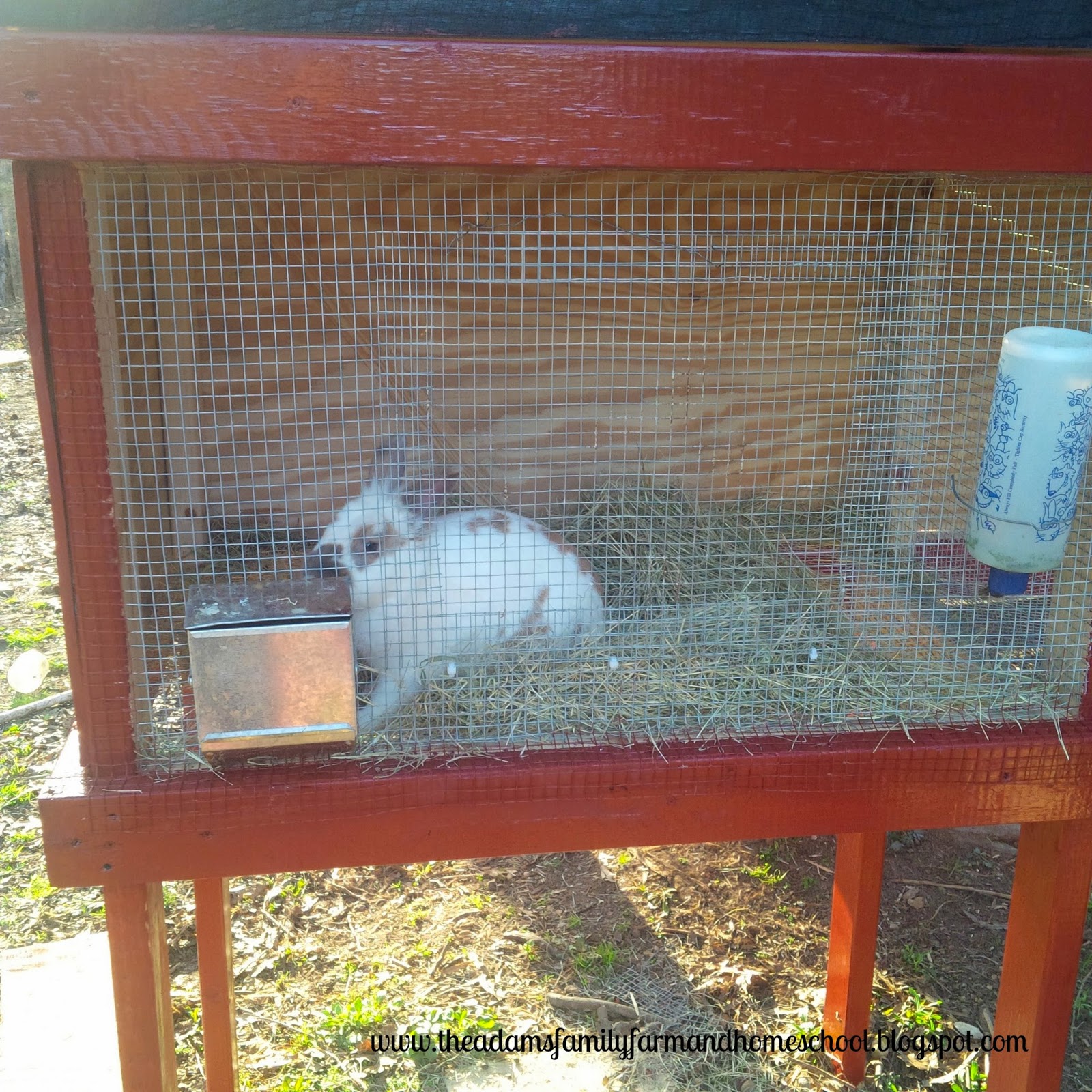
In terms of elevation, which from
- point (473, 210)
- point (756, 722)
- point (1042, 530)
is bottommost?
point (756, 722)

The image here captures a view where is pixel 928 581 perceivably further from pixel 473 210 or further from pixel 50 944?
pixel 50 944

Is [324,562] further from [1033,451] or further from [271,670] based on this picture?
[1033,451]

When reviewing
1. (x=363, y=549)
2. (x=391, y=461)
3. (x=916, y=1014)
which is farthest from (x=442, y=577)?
(x=916, y=1014)

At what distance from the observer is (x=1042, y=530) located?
1793mm

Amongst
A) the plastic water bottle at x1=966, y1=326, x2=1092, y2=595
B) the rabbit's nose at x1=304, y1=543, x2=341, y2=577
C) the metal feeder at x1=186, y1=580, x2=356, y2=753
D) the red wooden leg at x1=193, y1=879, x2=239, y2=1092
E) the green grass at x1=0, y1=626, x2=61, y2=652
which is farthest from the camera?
the green grass at x1=0, y1=626, x2=61, y2=652

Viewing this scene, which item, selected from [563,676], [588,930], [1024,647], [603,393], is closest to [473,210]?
[603,393]

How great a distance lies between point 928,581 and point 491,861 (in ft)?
6.21

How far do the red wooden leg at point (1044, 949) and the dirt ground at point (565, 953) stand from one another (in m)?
0.60

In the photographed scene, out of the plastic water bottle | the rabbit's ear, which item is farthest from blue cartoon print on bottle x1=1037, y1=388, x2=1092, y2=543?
the rabbit's ear

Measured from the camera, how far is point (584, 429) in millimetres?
2615

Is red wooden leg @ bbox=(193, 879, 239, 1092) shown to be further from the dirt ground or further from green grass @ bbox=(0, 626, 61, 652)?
green grass @ bbox=(0, 626, 61, 652)

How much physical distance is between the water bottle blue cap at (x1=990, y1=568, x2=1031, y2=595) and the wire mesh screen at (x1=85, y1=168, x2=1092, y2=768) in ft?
0.31

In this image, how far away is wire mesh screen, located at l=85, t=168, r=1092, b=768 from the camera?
1913 millimetres

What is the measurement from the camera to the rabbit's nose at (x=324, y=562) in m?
2.20
